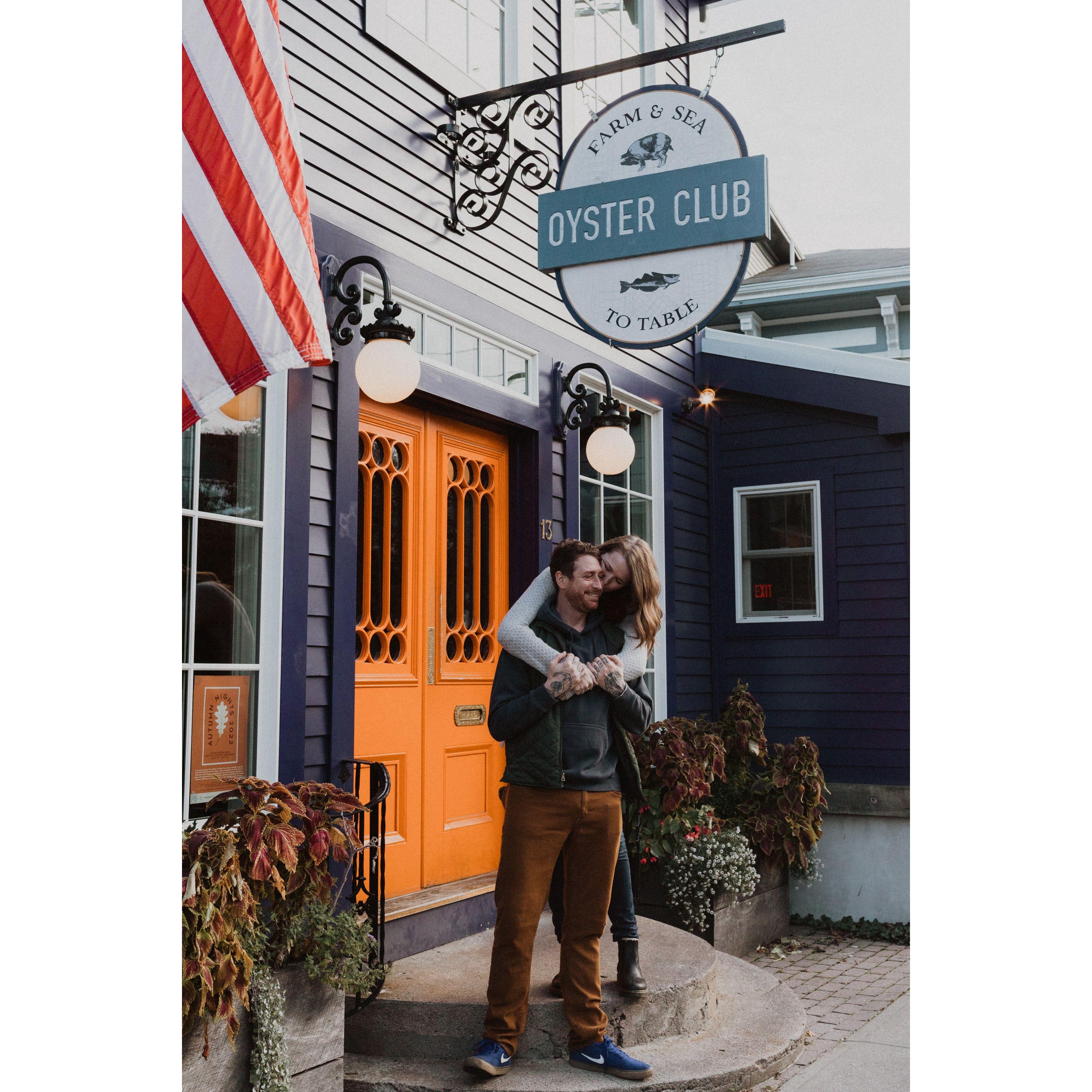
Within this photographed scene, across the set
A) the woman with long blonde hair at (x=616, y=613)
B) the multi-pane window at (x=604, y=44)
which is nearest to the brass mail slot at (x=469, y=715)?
the woman with long blonde hair at (x=616, y=613)

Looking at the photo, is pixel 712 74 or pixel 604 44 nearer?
pixel 712 74

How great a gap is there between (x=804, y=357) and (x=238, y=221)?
20.2ft

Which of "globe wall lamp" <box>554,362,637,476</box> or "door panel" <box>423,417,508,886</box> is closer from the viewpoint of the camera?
"door panel" <box>423,417,508,886</box>

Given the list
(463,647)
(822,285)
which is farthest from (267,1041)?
(822,285)

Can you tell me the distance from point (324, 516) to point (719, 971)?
2.80m

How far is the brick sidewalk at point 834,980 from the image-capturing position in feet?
15.8

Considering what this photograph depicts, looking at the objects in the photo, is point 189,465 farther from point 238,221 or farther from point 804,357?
point 804,357

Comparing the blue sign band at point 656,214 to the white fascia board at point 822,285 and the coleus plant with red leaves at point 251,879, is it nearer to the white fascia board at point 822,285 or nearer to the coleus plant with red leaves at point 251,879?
the coleus plant with red leaves at point 251,879

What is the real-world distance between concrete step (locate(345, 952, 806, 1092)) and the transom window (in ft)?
7.79

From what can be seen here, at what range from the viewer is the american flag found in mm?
2445

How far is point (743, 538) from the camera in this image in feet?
27.4

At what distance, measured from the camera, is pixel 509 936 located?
351cm

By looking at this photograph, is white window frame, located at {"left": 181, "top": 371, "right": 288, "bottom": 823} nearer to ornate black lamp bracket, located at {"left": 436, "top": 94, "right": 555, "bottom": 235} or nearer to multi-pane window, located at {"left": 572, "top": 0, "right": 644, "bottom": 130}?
ornate black lamp bracket, located at {"left": 436, "top": 94, "right": 555, "bottom": 235}

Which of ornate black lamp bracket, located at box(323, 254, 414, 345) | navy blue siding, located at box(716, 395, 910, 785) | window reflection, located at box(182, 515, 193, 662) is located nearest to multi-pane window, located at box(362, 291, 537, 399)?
ornate black lamp bracket, located at box(323, 254, 414, 345)
